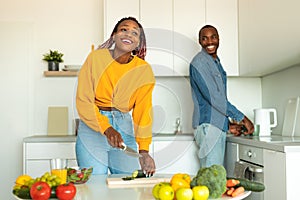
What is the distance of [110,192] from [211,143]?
1.72 metres

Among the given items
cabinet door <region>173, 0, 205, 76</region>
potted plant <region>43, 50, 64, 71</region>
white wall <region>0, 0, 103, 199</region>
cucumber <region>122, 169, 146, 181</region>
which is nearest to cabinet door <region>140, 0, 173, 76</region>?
cabinet door <region>173, 0, 205, 76</region>

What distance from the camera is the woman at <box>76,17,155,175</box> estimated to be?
220 cm

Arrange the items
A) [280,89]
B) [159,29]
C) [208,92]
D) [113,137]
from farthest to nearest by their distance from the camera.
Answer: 1. [159,29]
2. [280,89]
3. [208,92]
4. [113,137]

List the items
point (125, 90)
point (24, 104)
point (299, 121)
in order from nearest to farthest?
point (125, 90) → point (299, 121) → point (24, 104)

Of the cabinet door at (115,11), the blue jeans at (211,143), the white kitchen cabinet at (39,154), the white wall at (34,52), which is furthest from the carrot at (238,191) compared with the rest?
the white wall at (34,52)

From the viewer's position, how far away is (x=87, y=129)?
89.7 inches

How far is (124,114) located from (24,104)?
1.84 meters

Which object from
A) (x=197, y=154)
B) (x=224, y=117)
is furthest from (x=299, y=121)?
(x=197, y=154)

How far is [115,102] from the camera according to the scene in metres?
2.30

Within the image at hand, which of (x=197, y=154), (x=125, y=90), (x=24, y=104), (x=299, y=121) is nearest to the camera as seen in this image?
(x=125, y=90)

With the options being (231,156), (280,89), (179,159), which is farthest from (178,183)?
(280,89)

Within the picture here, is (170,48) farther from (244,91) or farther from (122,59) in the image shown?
(122,59)

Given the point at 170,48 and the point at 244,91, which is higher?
the point at 170,48

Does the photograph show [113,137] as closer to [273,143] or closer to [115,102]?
[115,102]
